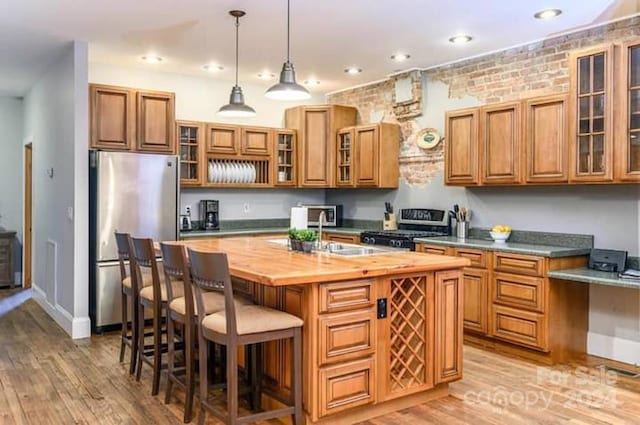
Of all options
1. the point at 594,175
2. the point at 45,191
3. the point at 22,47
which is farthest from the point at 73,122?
the point at 594,175

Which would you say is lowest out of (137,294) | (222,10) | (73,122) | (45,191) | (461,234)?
(137,294)

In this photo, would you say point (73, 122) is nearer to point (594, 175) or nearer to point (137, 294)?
point (137, 294)

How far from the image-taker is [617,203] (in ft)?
14.3

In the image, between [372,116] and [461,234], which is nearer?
[461,234]

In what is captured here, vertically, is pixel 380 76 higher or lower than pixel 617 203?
higher

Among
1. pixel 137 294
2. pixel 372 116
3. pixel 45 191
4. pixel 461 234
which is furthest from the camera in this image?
pixel 372 116

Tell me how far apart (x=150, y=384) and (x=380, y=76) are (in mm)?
4267

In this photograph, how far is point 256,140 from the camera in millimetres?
6508

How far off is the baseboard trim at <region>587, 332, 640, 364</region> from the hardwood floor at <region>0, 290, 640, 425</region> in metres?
0.11

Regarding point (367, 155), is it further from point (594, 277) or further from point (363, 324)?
point (363, 324)

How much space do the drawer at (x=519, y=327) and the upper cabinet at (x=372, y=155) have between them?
7.25 ft

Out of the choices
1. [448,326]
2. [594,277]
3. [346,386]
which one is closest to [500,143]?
[594,277]

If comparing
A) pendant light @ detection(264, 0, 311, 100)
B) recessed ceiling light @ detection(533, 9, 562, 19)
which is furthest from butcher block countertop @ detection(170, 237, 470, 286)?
recessed ceiling light @ detection(533, 9, 562, 19)

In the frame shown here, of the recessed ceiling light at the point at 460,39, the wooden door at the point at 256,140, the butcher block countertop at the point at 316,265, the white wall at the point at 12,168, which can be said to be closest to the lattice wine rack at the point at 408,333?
the butcher block countertop at the point at 316,265
